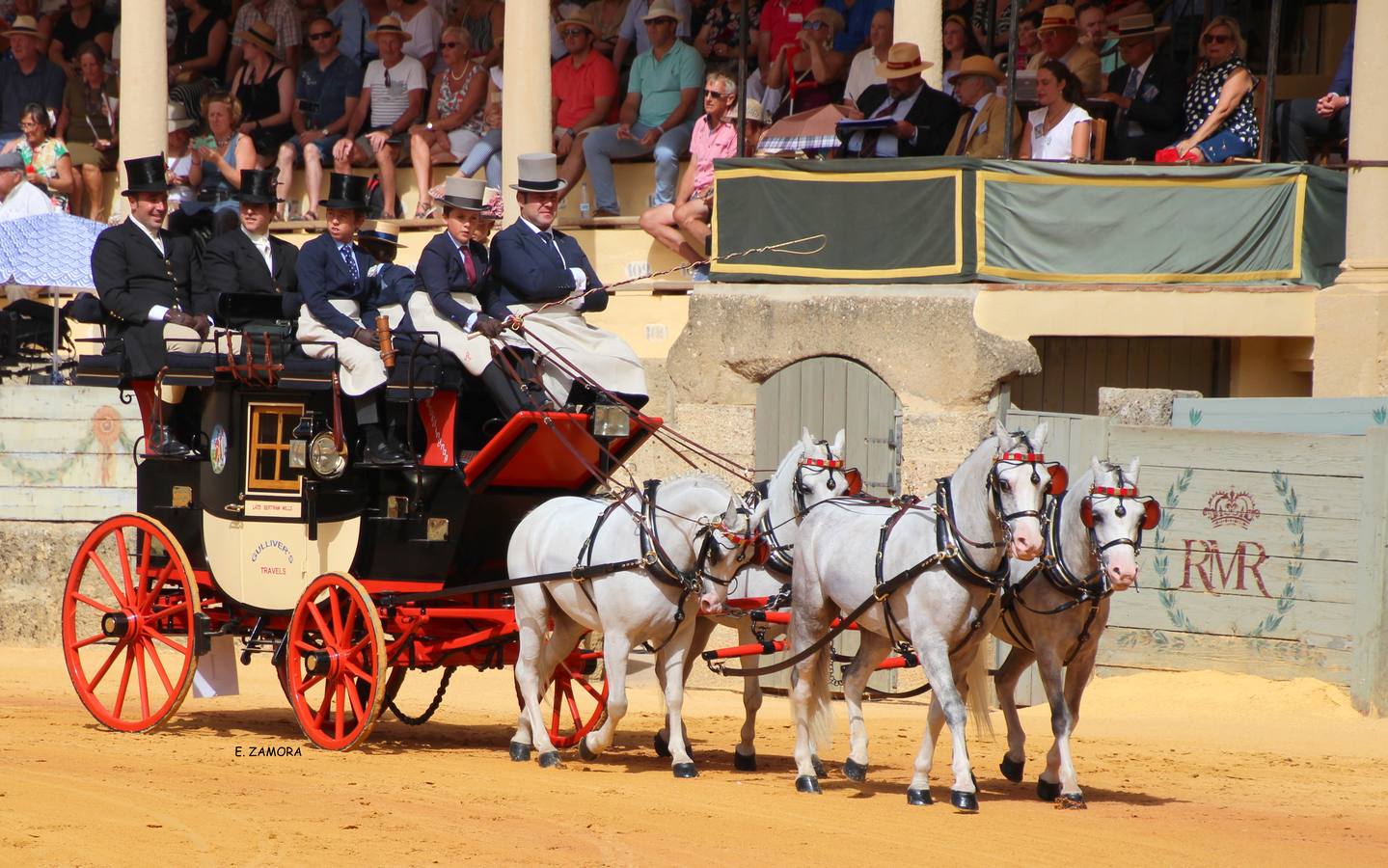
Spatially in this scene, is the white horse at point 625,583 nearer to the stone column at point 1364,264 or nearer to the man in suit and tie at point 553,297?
the man in suit and tie at point 553,297

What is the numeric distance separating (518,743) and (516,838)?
7.77 feet

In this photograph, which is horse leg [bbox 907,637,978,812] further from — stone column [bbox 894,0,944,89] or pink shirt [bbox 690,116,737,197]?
pink shirt [bbox 690,116,737,197]

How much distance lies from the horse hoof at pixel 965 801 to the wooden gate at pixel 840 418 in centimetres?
483

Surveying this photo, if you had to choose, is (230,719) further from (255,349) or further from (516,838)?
(516,838)

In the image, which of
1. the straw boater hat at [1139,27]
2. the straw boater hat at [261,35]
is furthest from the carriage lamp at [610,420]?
the straw boater hat at [261,35]

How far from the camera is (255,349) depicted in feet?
36.4

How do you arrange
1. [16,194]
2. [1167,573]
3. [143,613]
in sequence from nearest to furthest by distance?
[143,613]
[1167,573]
[16,194]

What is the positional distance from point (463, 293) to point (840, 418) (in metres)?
3.94

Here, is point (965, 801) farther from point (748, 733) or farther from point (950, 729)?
point (748, 733)

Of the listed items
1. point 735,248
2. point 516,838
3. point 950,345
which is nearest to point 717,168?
point 735,248

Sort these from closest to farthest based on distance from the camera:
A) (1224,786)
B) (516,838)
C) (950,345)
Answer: (516,838) < (1224,786) < (950,345)

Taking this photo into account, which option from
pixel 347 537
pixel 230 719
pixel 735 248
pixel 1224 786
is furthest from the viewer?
pixel 735 248

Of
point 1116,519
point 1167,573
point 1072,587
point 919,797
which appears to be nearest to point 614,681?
point 919,797

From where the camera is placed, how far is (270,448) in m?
11.2
